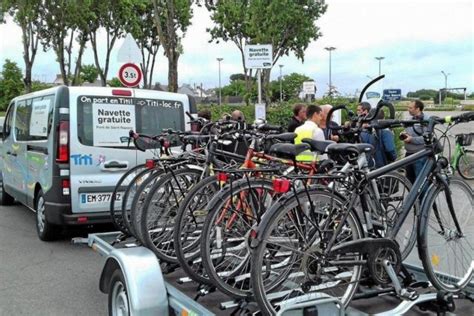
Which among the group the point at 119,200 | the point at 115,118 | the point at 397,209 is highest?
the point at 115,118

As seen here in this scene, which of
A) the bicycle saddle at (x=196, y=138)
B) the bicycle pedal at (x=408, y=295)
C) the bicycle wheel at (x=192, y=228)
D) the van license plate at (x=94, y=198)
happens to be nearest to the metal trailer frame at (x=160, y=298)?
the bicycle pedal at (x=408, y=295)

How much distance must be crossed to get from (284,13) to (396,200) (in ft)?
72.2

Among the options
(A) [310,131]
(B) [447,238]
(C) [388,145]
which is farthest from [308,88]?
(B) [447,238]

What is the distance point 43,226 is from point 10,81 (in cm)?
5060

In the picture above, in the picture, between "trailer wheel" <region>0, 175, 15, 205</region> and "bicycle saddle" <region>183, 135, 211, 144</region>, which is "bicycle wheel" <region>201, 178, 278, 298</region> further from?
"trailer wheel" <region>0, 175, 15, 205</region>

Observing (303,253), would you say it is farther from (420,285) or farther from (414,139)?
(414,139)

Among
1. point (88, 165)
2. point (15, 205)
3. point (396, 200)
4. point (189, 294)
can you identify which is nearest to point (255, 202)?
point (189, 294)

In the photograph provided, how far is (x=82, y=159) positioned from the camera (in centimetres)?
673

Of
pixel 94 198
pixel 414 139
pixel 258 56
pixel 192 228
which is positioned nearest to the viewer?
pixel 192 228

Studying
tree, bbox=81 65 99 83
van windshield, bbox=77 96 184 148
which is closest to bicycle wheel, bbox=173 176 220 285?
van windshield, bbox=77 96 184 148

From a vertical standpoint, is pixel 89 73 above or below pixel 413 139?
above

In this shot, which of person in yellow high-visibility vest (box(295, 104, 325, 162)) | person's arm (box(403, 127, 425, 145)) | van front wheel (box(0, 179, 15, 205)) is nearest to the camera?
person's arm (box(403, 127, 425, 145))

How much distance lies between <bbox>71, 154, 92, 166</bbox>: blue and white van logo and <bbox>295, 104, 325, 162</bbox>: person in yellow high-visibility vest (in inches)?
105

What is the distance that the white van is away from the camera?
263 inches
